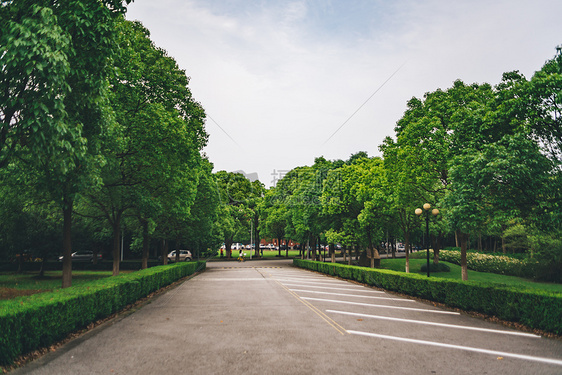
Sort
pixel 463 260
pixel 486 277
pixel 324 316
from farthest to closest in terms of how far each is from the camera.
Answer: pixel 486 277, pixel 463 260, pixel 324 316

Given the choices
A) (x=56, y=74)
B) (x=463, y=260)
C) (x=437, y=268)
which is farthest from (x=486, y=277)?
(x=56, y=74)

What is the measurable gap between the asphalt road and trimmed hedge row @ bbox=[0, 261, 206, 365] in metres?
0.40

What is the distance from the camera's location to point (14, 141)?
9812 millimetres

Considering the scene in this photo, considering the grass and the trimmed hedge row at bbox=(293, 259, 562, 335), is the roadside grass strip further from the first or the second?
the grass

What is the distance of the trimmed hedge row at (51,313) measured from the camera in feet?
22.1

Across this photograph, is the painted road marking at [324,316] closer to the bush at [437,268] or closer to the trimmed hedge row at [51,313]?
the trimmed hedge row at [51,313]

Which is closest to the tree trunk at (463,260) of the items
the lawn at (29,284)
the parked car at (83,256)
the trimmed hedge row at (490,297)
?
the trimmed hedge row at (490,297)

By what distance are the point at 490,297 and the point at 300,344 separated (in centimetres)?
749

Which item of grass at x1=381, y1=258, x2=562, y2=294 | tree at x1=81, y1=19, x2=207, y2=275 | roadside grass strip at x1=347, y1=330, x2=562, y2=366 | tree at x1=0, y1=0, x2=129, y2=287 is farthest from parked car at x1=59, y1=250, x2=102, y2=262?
roadside grass strip at x1=347, y1=330, x2=562, y2=366

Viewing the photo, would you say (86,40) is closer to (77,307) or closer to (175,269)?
(77,307)

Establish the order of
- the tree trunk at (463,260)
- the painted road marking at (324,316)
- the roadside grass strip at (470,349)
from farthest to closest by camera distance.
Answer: the tree trunk at (463,260) < the painted road marking at (324,316) < the roadside grass strip at (470,349)

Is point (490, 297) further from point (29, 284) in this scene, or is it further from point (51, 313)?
point (29, 284)

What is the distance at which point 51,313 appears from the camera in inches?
318

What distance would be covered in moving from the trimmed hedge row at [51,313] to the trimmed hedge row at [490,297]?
12015mm
